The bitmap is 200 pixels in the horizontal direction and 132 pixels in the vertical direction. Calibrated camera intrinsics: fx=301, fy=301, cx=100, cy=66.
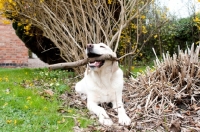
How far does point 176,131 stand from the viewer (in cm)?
342

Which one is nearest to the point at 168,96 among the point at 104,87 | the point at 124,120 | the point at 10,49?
the point at 104,87

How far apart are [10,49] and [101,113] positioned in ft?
34.6

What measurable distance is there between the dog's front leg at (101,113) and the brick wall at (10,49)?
390 inches

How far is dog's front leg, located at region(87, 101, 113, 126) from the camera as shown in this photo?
12.2 ft

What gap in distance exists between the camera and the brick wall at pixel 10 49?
13484mm

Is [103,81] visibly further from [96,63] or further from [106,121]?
[106,121]

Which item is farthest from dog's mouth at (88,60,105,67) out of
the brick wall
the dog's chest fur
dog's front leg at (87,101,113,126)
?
the brick wall

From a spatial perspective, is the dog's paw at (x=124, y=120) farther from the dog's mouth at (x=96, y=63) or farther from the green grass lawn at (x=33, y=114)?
the dog's mouth at (x=96, y=63)

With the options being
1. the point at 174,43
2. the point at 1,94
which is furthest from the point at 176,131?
the point at 174,43

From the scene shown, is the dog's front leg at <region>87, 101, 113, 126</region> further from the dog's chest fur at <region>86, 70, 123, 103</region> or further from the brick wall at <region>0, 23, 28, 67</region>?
the brick wall at <region>0, 23, 28, 67</region>

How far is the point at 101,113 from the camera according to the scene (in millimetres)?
3961

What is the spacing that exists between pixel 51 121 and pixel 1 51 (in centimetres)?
1062

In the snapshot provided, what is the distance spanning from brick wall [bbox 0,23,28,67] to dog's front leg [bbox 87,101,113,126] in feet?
32.5

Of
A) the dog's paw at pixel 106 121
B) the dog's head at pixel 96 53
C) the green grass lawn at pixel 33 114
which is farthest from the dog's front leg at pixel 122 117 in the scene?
the dog's head at pixel 96 53
